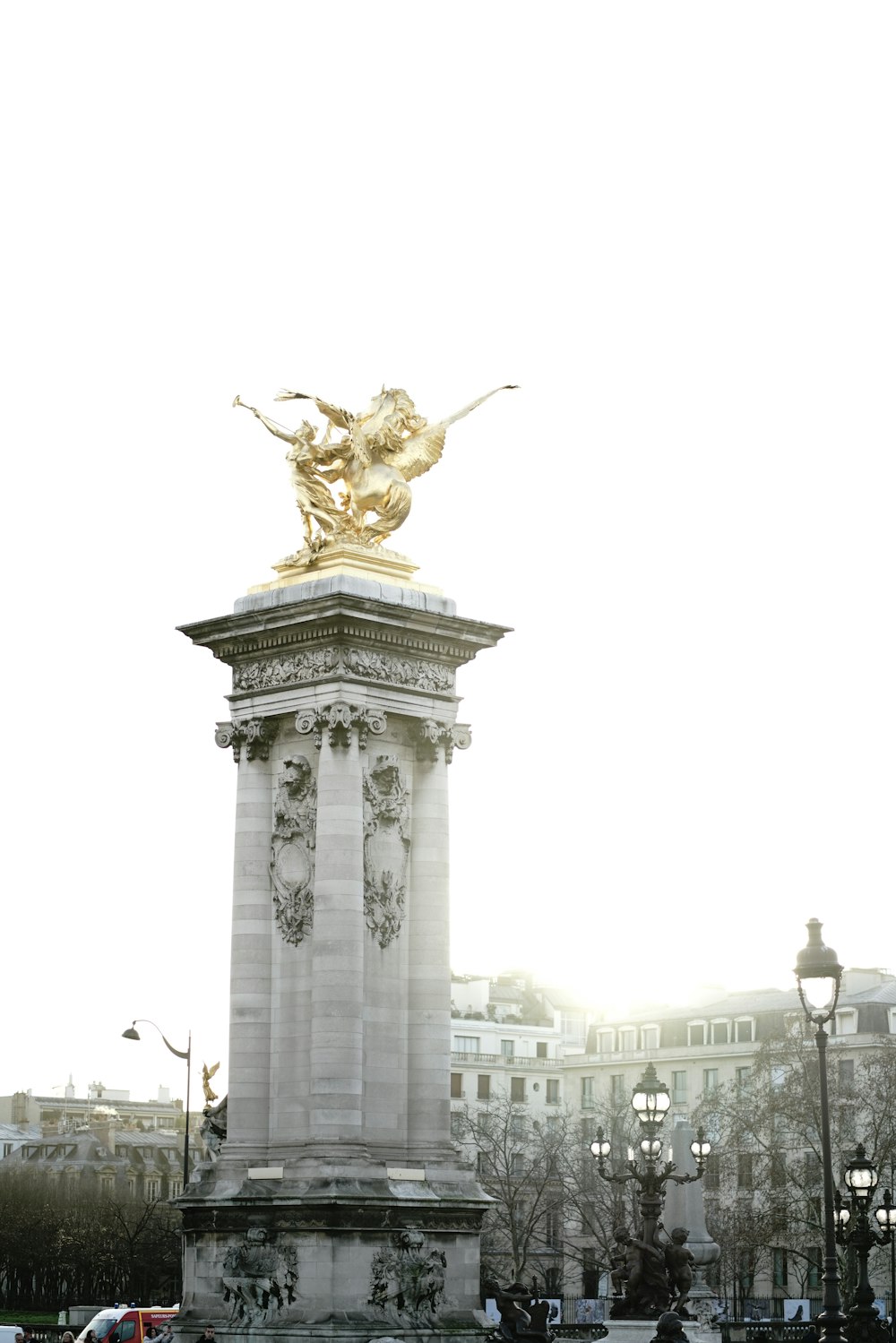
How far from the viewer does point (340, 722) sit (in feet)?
106

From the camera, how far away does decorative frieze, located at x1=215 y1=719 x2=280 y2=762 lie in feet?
111

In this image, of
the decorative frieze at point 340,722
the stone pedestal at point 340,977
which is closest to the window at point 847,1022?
the stone pedestal at point 340,977

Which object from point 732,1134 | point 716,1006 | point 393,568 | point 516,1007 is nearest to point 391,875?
point 393,568

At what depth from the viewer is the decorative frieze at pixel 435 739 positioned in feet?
110

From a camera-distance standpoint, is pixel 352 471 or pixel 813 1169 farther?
pixel 813 1169

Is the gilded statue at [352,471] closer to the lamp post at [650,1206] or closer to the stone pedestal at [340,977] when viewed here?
the stone pedestal at [340,977]

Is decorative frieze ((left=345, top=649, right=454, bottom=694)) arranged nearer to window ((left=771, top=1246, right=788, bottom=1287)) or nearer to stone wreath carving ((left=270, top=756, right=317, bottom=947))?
stone wreath carving ((left=270, top=756, right=317, bottom=947))

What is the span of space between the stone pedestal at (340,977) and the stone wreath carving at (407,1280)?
26 mm

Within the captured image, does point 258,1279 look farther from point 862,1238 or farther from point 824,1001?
point 824,1001

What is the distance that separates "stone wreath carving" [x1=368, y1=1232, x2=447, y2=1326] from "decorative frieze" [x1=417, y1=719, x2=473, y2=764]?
7.07 m

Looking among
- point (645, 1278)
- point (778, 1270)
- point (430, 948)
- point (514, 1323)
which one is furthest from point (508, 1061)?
point (430, 948)

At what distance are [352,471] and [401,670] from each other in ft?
11.1

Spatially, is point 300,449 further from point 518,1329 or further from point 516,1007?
point 516,1007

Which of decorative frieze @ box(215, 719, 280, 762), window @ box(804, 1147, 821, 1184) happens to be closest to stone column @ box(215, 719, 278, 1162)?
decorative frieze @ box(215, 719, 280, 762)
